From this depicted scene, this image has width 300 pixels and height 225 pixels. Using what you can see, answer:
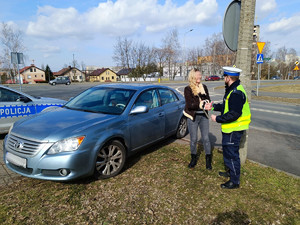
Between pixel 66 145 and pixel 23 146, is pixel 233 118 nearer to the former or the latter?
pixel 66 145

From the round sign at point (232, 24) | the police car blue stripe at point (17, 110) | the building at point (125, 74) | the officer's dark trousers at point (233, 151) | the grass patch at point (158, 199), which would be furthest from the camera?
the building at point (125, 74)

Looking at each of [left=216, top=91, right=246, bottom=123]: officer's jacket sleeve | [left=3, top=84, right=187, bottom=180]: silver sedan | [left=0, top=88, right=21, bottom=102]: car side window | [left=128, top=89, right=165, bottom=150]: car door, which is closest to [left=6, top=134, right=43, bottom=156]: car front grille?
[left=3, top=84, right=187, bottom=180]: silver sedan

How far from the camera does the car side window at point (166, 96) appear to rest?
4836mm

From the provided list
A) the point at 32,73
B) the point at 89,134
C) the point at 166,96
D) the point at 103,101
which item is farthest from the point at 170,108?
the point at 32,73

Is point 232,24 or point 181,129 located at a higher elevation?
point 232,24

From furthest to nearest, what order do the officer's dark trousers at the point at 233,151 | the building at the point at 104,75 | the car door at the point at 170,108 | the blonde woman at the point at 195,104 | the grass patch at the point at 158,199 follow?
the building at the point at 104,75, the car door at the point at 170,108, the blonde woman at the point at 195,104, the officer's dark trousers at the point at 233,151, the grass patch at the point at 158,199

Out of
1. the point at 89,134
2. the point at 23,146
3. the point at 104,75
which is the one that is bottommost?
the point at 23,146

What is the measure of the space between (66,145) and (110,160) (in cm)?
82

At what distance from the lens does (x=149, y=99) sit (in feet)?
14.5

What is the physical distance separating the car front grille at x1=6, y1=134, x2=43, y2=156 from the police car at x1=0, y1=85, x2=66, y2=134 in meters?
2.59

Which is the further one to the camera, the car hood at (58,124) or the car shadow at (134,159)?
the car shadow at (134,159)

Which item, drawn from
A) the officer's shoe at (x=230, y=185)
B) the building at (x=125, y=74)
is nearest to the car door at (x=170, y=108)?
the officer's shoe at (x=230, y=185)

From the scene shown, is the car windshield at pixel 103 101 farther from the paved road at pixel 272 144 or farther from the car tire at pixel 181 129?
the car tire at pixel 181 129

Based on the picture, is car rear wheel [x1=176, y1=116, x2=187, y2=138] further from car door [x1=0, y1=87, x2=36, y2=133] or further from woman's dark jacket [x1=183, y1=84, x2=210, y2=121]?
car door [x1=0, y1=87, x2=36, y2=133]
